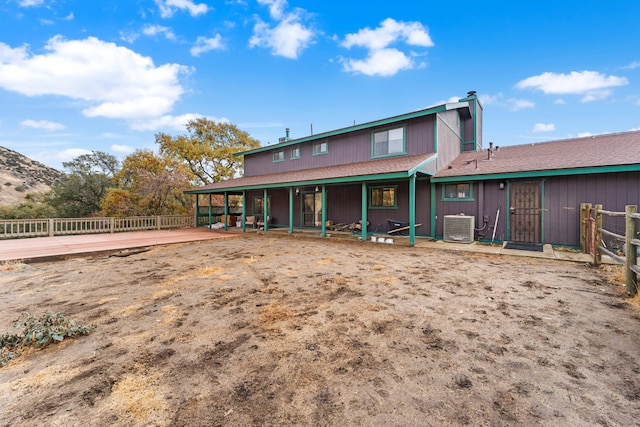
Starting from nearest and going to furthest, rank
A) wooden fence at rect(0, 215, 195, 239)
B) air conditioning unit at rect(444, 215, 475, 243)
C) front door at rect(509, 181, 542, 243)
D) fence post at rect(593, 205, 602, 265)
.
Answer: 1. fence post at rect(593, 205, 602, 265)
2. front door at rect(509, 181, 542, 243)
3. air conditioning unit at rect(444, 215, 475, 243)
4. wooden fence at rect(0, 215, 195, 239)

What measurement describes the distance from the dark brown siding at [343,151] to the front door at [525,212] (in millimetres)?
3035

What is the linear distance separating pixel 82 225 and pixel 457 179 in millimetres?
16430

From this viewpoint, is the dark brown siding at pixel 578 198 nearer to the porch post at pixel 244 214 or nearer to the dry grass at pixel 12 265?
the porch post at pixel 244 214

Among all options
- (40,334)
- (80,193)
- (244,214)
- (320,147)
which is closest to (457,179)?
(320,147)

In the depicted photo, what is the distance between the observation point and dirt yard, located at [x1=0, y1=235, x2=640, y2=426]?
1663 millimetres

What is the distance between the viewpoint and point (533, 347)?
242 cm

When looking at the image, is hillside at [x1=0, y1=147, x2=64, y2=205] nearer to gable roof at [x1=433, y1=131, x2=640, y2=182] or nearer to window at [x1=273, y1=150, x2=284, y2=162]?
window at [x1=273, y1=150, x2=284, y2=162]

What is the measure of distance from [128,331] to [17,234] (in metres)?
12.7

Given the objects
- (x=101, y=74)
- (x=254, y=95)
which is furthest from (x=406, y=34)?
(x=101, y=74)

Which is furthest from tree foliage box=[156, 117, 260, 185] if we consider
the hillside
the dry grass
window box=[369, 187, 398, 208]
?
the hillside

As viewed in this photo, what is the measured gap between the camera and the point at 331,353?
2338 millimetres

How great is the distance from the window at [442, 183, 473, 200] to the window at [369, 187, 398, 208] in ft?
6.00

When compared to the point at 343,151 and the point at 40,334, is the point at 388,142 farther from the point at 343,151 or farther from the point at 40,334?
the point at 40,334

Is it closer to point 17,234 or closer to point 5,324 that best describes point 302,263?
point 5,324
